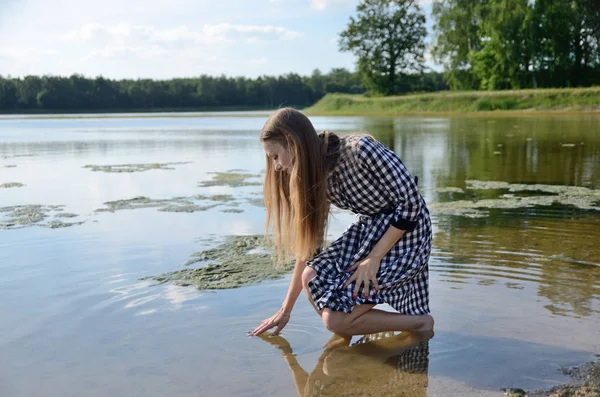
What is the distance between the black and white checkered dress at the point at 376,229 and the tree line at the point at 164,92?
243 feet

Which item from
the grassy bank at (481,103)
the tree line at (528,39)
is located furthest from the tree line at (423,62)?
the grassy bank at (481,103)

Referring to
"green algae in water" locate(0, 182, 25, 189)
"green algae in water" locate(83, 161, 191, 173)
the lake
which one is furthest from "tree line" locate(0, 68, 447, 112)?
the lake

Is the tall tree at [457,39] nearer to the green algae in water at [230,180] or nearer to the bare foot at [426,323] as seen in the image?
the green algae in water at [230,180]

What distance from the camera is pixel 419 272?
3367 mm

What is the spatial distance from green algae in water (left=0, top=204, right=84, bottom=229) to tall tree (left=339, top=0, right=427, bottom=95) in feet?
156

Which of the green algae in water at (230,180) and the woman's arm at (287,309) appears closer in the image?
the woman's arm at (287,309)

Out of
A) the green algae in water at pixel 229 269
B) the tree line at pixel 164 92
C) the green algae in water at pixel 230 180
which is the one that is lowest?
the green algae in water at pixel 229 269

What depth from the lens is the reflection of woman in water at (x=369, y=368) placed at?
2.91 m

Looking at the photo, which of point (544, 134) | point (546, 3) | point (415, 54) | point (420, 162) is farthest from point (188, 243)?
point (415, 54)

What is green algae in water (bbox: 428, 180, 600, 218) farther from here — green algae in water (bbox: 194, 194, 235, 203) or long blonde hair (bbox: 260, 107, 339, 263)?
long blonde hair (bbox: 260, 107, 339, 263)

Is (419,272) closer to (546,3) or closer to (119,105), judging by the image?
(546,3)

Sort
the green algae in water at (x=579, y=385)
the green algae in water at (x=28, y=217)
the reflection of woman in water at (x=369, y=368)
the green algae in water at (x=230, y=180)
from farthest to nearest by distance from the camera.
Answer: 1. the green algae in water at (x=230, y=180)
2. the green algae in water at (x=28, y=217)
3. the reflection of woman in water at (x=369, y=368)
4. the green algae in water at (x=579, y=385)

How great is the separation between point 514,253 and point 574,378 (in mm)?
2329

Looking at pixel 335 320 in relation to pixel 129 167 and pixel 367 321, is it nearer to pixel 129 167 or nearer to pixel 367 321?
pixel 367 321
